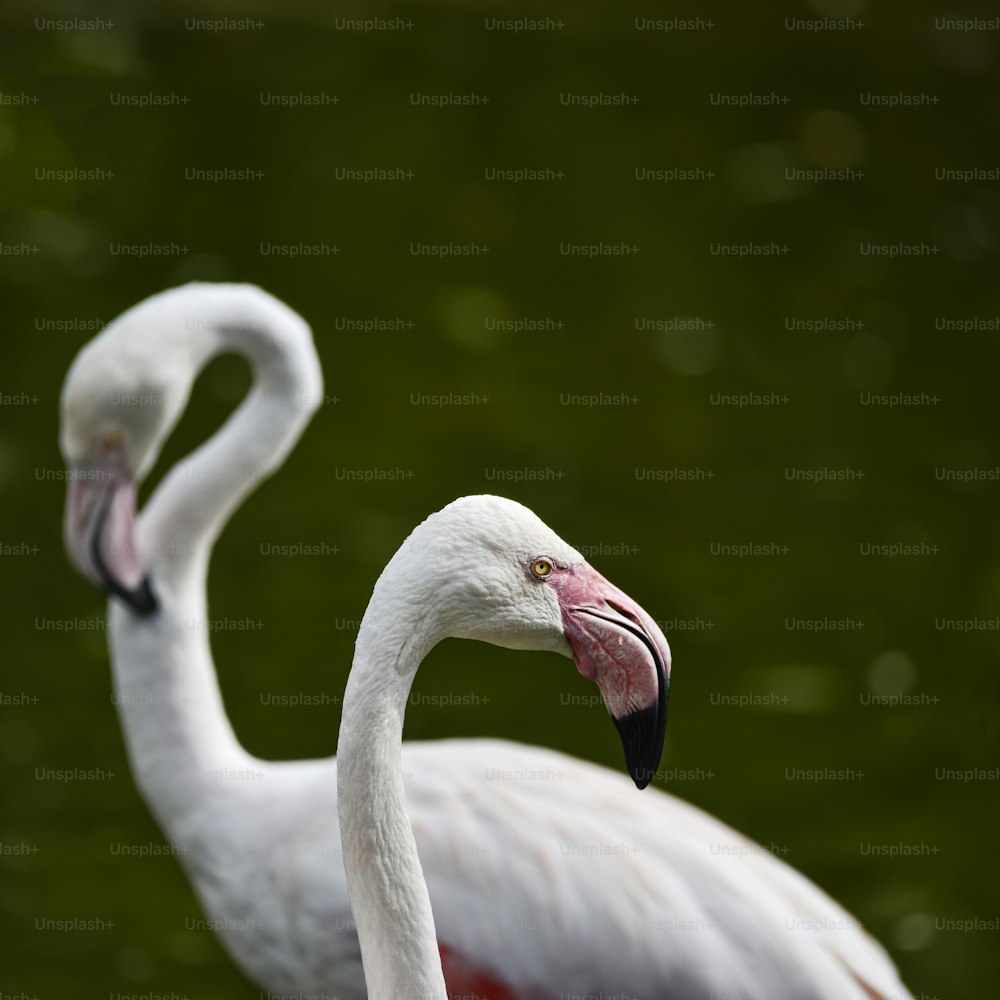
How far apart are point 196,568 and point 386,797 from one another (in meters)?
1.67

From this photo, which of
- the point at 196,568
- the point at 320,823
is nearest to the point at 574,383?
the point at 196,568

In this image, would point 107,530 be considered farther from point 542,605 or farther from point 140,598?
point 542,605

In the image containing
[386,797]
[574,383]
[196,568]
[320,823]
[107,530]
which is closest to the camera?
[386,797]

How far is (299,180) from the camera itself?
936 cm

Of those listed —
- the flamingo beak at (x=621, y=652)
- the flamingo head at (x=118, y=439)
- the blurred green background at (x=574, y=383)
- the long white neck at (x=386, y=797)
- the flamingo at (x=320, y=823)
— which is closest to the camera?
the long white neck at (x=386, y=797)

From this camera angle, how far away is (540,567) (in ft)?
7.22

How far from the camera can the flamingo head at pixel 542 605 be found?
2131 mm

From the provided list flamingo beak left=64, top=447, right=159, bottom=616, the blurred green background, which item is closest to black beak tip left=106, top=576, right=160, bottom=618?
flamingo beak left=64, top=447, right=159, bottom=616

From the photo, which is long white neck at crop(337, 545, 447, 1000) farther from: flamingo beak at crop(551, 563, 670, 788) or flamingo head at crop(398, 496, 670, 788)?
flamingo beak at crop(551, 563, 670, 788)

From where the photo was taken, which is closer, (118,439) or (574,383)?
(118,439)

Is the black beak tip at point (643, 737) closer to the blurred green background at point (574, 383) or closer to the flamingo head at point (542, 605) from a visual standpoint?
the flamingo head at point (542, 605)

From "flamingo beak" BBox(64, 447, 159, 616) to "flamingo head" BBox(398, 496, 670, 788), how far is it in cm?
156

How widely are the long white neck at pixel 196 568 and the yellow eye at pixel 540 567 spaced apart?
5.02 ft

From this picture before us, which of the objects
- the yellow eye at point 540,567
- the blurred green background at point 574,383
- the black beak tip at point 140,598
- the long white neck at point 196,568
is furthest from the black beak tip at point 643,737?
the blurred green background at point 574,383
